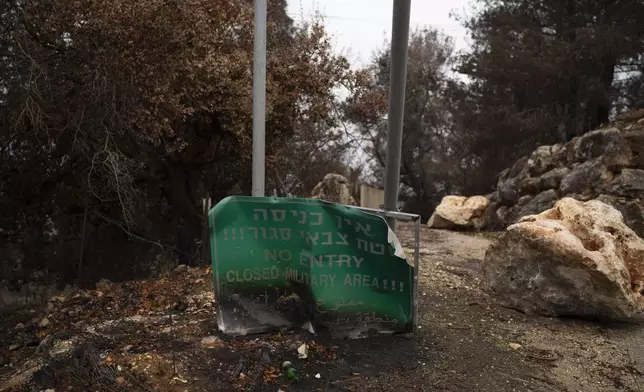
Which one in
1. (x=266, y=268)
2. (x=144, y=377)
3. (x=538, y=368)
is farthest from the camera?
(x=266, y=268)

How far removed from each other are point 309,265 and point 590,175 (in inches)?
312

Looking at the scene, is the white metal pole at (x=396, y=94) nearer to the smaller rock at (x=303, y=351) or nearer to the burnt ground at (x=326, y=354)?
the burnt ground at (x=326, y=354)

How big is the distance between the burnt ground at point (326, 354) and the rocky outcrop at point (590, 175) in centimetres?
499

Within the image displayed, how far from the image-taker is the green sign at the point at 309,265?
405 centimetres

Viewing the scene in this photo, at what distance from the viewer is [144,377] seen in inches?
133

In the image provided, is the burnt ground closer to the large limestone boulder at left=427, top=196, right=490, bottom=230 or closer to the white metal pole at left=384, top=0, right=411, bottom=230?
the white metal pole at left=384, top=0, right=411, bottom=230

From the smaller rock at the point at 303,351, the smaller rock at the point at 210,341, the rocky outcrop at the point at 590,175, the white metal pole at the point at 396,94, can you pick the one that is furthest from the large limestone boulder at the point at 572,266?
the rocky outcrop at the point at 590,175

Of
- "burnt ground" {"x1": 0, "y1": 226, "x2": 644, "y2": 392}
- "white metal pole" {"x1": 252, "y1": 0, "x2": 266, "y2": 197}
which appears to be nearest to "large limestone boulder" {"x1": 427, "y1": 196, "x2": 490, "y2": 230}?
"burnt ground" {"x1": 0, "y1": 226, "x2": 644, "y2": 392}

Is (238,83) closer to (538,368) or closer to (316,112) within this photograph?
(316,112)

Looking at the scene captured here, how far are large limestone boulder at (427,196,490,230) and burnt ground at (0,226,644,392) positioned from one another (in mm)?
6876

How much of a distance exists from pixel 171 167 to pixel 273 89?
124 inches

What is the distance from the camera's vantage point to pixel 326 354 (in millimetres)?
Result: 3873

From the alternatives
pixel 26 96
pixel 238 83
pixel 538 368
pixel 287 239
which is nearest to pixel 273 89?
pixel 238 83

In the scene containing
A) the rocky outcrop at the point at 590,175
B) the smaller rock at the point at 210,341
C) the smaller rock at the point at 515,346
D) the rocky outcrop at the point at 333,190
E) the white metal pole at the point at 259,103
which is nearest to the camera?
the smaller rock at the point at 210,341
